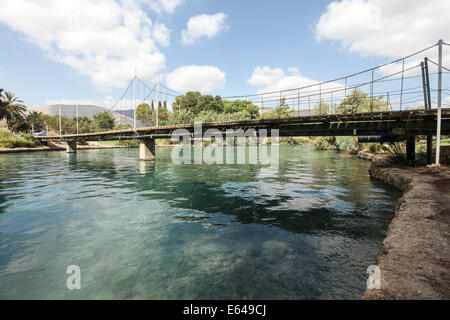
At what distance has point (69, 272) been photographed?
5.80 meters

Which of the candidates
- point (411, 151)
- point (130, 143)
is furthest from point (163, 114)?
point (411, 151)

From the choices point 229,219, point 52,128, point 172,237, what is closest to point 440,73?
point 229,219

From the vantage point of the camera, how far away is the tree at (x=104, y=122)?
9603 centimetres

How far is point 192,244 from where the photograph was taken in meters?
7.25

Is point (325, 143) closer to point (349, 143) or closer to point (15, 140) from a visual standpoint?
point (349, 143)

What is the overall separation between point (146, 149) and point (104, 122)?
227ft

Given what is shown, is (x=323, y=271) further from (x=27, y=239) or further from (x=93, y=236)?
(x=27, y=239)

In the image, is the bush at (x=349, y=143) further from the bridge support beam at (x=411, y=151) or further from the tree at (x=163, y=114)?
the tree at (x=163, y=114)

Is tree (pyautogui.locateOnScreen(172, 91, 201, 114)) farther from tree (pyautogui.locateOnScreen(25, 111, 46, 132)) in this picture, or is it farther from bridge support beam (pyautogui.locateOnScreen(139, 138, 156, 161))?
bridge support beam (pyautogui.locateOnScreen(139, 138, 156, 161))

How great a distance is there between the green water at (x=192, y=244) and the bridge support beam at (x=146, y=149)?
24375mm

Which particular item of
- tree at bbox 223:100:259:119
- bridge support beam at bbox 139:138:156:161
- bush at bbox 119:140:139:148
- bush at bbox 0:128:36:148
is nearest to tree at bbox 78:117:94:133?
bush at bbox 119:140:139:148

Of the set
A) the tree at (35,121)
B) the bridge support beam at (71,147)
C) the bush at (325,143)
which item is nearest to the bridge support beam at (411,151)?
the bush at (325,143)

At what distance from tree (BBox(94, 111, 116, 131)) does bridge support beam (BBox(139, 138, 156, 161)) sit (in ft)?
221
